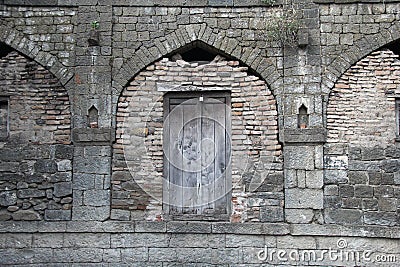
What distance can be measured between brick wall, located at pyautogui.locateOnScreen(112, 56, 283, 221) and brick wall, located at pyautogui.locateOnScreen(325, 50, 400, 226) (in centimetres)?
76

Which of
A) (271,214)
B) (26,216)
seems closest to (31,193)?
(26,216)

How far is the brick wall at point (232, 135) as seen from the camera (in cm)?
714

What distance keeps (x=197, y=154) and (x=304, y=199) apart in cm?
158

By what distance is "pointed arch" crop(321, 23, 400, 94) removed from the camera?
23.7 ft

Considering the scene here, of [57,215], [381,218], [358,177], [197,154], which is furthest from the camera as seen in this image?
[197,154]

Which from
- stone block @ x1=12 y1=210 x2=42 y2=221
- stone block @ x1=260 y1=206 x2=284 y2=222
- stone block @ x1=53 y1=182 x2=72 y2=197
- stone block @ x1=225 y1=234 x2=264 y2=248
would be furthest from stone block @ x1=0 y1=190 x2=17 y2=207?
stone block @ x1=260 y1=206 x2=284 y2=222

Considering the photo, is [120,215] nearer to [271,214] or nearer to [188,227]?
[188,227]

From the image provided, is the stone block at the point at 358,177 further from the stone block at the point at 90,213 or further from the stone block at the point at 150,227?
the stone block at the point at 90,213

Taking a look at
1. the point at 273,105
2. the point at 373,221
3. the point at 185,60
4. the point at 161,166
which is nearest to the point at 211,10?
the point at 185,60

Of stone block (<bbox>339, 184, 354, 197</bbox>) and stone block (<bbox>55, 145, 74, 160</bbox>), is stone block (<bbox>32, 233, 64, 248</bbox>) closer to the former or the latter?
stone block (<bbox>55, 145, 74, 160</bbox>)

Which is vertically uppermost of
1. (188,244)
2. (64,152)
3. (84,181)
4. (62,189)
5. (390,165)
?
(64,152)

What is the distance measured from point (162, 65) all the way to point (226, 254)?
274 cm

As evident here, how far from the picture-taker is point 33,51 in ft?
24.4

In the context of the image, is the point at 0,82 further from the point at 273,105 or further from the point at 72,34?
the point at 273,105
